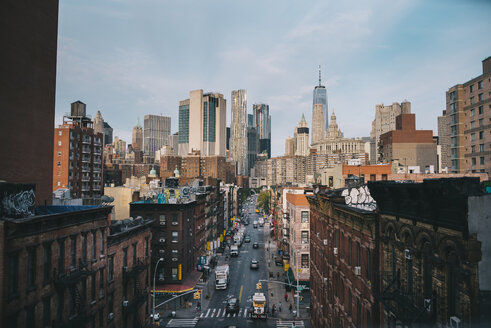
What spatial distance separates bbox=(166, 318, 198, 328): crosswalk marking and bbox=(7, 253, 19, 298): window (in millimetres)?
31783

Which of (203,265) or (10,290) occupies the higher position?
(10,290)

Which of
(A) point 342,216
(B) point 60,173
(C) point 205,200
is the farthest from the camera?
(B) point 60,173

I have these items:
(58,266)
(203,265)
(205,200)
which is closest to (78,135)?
(205,200)

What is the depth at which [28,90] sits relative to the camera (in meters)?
43.5

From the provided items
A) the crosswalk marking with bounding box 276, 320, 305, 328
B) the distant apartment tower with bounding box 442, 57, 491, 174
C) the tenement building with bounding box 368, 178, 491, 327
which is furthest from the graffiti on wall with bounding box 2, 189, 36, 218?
the distant apartment tower with bounding box 442, 57, 491, 174

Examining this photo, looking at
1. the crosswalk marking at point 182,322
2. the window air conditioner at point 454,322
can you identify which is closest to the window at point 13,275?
the window air conditioner at point 454,322

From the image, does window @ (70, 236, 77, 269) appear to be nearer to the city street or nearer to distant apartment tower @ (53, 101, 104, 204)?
the city street

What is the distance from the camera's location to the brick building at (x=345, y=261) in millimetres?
21938

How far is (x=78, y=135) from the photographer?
97812 millimetres

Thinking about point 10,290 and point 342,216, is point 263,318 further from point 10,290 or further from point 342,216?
point 10,290

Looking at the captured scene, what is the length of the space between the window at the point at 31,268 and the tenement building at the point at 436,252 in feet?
63.0

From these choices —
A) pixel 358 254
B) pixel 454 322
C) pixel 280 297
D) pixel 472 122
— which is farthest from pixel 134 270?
pixel 472 122

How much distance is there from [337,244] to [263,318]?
23.7 metres

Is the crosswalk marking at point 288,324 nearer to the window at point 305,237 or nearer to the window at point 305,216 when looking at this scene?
the window at point 305,237
